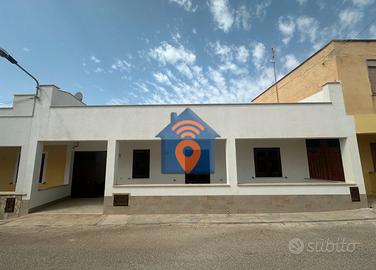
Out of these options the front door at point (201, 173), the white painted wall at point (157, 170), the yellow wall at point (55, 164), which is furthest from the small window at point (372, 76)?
the yellow wall at point (55, 164)

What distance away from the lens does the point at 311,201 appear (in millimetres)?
7516

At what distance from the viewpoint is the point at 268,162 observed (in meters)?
9.79

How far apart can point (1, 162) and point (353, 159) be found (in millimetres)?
16854

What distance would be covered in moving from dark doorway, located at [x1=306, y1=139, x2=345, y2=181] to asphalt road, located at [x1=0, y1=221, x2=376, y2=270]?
303cm

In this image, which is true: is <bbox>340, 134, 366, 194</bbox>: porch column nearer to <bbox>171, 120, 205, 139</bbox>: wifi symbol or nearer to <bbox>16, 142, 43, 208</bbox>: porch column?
<bbox>171, 120, 205, 139</bbox>: wifi symbol

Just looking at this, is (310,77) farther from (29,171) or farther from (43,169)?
(43,169)

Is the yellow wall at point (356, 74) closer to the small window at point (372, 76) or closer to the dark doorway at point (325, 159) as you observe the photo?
the small window at point (372, 76)

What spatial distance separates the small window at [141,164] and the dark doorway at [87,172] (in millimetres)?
2278

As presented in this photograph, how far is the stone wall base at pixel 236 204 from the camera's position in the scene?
7.49 m

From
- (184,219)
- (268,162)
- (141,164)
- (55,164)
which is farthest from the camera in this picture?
(55,164)

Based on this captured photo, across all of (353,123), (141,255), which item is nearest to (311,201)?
(353,123)

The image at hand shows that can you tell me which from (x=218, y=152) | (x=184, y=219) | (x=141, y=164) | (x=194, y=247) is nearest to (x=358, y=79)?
(x=218, y=152)

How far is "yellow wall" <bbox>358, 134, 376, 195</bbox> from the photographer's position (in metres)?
9.52

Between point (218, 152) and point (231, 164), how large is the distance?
6.65ft
